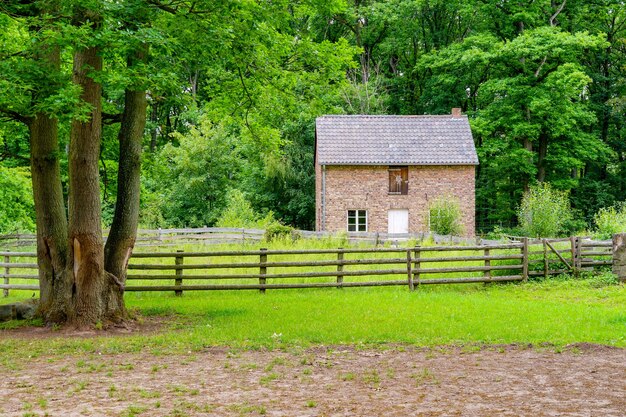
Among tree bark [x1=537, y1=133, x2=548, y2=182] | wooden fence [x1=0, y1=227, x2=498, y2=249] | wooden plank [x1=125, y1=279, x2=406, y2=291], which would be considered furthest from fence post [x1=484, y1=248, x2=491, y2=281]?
tree bark [x1=537, y1=133, x2=548, y2=182]

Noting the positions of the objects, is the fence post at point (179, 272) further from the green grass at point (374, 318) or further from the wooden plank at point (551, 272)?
the wooden plank at point (551, 272)

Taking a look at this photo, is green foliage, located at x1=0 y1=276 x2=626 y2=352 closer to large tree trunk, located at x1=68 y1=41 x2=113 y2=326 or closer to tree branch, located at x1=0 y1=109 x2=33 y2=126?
large tree trunk, located at x1=68 y1=41 x2=113 y2=326

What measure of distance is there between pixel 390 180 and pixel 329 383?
96.9 ft

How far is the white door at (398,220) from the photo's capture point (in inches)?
1505

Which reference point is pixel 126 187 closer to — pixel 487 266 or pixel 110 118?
pixel 110 118

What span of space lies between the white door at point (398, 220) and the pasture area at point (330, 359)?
20887 millimetres

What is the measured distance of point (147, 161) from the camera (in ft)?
54.9

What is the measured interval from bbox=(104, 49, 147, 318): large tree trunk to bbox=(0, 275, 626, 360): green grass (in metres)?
1.67

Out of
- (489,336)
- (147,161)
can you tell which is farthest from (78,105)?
(489,336)

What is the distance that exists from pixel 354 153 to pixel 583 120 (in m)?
14.1

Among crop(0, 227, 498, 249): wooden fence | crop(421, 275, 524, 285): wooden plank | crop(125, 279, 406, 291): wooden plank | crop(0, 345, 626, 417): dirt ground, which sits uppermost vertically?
crop(0, 227, 498, 249): wooden fence

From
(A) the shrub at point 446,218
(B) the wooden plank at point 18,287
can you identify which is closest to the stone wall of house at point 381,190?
(A) the shrub at point 446,218

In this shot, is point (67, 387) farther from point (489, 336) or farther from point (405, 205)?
point (405, 205)

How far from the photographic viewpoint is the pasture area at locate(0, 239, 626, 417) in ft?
26.2
